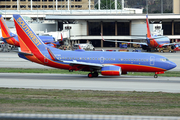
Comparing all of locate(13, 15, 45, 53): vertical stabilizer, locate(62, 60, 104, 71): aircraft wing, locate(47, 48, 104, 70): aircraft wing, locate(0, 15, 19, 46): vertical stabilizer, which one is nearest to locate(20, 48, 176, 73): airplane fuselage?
locate(62, 60, 104, 71): aircraft wing

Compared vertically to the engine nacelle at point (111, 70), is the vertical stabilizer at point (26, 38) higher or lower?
higher

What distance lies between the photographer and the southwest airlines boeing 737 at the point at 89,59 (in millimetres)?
37281

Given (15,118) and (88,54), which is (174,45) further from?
(15,118)

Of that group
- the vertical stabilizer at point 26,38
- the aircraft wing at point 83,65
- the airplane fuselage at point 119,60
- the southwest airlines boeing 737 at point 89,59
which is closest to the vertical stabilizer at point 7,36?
the vertical stabilizer at point 26,38

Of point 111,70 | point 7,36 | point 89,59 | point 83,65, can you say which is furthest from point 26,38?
point 7,36

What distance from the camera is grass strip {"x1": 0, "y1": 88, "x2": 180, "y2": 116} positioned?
707 inches

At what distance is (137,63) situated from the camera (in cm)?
3728

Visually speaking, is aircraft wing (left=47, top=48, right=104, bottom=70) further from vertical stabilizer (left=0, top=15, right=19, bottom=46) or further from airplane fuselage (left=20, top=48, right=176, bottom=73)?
vertical stabilizer (left=0, top=15, right=19, bottom=46)

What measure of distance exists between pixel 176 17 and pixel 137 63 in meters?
81.5

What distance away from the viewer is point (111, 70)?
35875 millimetres

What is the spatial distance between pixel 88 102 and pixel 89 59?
16.8 m

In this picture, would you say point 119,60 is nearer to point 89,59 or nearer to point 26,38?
point 89,59

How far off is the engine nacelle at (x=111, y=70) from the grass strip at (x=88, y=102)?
919cm

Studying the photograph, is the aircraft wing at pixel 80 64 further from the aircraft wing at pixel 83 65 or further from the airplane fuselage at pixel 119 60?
the airplane fuselage at pixel 119 60
